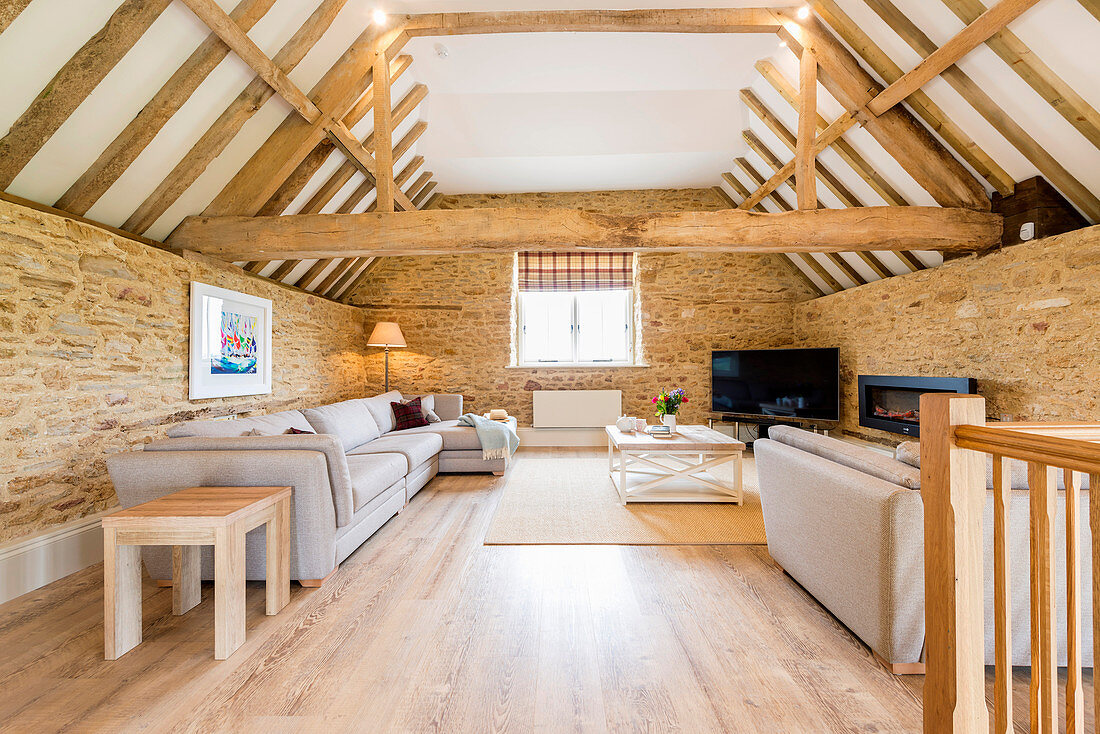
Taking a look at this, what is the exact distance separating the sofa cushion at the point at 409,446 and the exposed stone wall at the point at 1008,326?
4.40 m

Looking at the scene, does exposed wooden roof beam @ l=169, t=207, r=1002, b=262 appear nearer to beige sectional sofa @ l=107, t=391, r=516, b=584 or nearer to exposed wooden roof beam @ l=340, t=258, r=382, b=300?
beige sectional sofa @ l=107, t=391, r=516, b=584

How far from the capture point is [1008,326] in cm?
349

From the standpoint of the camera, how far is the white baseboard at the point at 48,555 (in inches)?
90.7

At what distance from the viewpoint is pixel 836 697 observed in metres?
1.60

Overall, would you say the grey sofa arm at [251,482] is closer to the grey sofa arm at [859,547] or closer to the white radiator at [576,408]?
the grey sofa arm at [859,547]

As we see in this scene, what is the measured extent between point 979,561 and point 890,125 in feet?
11.9

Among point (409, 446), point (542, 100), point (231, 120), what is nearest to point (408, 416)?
point (409, 446)

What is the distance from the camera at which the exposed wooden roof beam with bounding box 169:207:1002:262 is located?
11.4ft

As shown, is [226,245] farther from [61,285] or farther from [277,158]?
[61,285]

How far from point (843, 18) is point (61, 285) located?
498 centimetres

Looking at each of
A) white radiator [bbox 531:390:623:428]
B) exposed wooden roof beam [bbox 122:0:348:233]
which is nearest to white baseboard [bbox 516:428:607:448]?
white radiator [bbox 531:390:623:428]

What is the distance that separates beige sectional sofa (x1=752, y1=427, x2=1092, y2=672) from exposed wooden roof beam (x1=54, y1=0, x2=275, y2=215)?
3.72 metres

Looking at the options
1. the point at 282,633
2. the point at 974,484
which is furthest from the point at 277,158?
the point at 974,484

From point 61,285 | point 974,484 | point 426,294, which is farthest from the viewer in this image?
point 426,294
